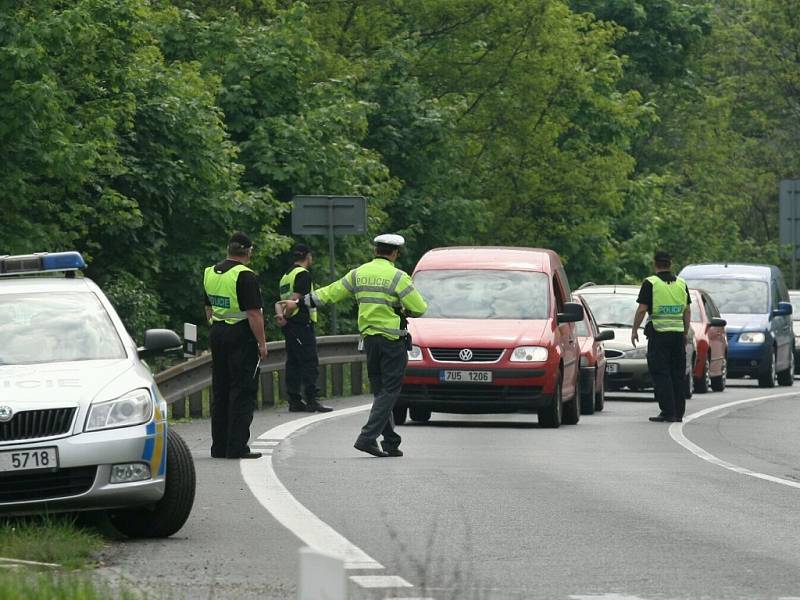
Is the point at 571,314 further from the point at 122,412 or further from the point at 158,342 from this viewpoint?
the point at 122,412

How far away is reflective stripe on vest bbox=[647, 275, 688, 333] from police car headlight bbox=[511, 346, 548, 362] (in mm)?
2054

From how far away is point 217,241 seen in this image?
33.6 m

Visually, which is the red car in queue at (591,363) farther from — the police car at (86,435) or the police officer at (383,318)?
the police car at (86,435)

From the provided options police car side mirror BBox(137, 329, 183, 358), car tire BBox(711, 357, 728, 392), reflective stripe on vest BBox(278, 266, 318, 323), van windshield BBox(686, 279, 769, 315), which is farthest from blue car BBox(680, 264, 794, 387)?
police car side mirror BBox(137, 329, 183, 358)

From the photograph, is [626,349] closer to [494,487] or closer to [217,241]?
[217,241]

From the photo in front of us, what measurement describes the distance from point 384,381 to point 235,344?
1.23 m

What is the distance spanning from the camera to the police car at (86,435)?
1007 centimetres

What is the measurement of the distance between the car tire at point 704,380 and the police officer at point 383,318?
14.1 m

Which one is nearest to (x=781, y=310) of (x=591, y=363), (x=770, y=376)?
(x=770, y=376)

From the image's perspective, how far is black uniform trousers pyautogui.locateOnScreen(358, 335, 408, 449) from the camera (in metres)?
15.9

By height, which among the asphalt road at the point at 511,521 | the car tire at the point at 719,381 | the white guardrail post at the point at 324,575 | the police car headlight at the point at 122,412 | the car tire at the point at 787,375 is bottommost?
the car tire at the point at 787,375

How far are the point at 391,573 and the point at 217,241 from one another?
2483 centimetres

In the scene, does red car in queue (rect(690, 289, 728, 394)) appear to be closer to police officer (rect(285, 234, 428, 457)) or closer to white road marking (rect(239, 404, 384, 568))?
police officer (rect(285, 234, 428, 457))

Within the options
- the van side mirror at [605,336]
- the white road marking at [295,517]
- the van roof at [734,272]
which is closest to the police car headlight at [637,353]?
the van side mirror at [605,336]
